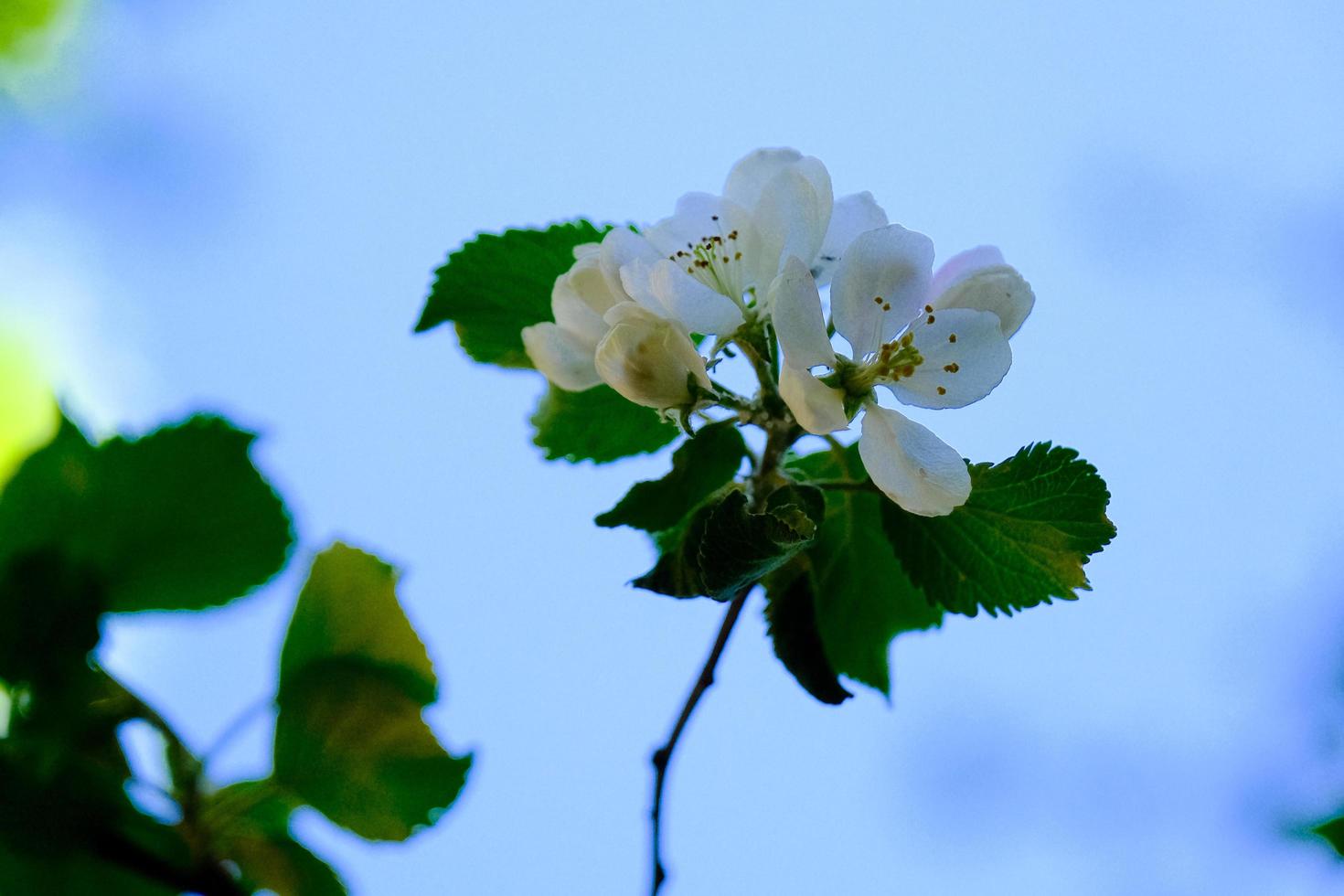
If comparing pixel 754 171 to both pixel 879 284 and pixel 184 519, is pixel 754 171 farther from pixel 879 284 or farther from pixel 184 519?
pixel 184 519

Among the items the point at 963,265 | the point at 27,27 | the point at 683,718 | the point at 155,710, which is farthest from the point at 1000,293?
the point at 27,27

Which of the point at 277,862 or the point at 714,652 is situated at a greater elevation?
the point at 714,652

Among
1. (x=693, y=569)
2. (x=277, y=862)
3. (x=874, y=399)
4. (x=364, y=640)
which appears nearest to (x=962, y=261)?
(x=874, y=399)

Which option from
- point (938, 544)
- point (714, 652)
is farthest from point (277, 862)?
point (938, 544)

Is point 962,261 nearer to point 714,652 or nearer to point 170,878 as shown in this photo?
point 714,652

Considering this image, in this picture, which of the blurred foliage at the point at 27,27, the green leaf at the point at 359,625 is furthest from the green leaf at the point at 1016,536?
the blurred foliage at the point at 27,27

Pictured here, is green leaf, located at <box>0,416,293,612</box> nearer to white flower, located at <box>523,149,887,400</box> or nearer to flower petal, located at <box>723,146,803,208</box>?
white flower, located at <box>523,149,887,400</box>

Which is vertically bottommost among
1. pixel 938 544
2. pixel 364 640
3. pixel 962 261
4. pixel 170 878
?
pixel 170 878

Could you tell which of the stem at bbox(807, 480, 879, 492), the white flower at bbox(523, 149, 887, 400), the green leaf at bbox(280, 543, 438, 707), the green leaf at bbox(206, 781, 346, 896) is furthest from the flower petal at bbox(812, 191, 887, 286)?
the green leaf at bbox(206, 781, 346, 896)
